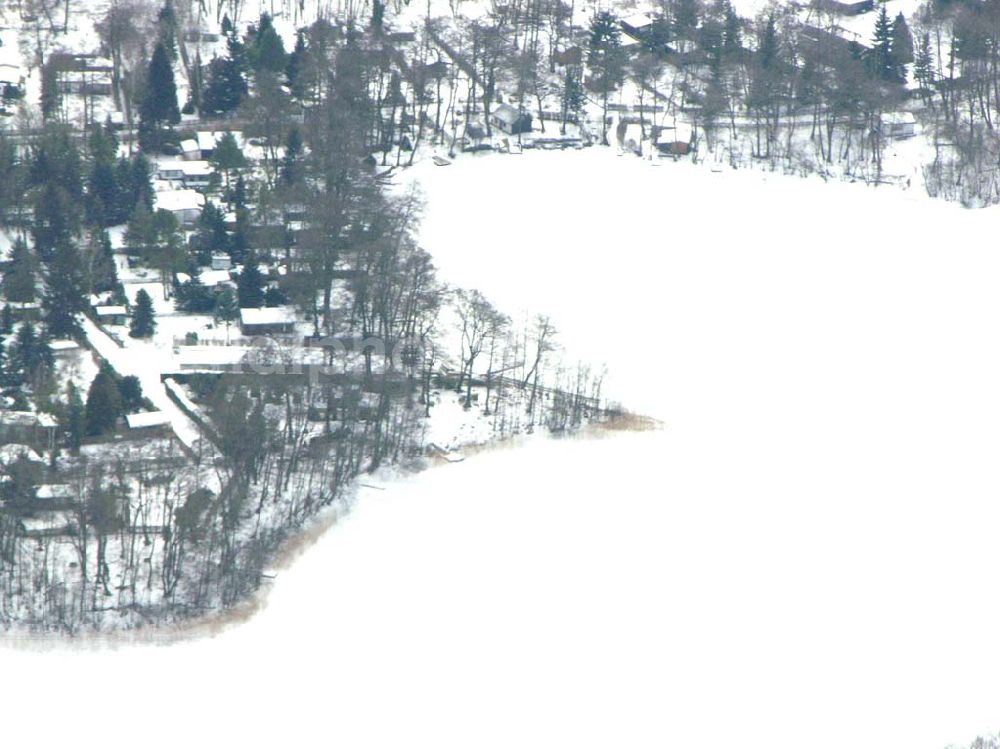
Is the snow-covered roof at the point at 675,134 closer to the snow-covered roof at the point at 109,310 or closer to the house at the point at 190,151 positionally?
the house at the point at 190,151

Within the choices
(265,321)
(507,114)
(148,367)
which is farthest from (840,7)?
(148,367)

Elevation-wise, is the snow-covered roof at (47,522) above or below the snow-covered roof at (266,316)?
below

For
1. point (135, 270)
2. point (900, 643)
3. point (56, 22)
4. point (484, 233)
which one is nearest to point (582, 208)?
point (484, 233)

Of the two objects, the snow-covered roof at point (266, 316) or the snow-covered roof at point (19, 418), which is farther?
the snow-covered roof at point (266, 316)

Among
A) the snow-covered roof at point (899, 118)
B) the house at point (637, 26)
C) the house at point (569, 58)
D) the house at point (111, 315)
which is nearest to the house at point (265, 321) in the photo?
the house at point (111, 315)

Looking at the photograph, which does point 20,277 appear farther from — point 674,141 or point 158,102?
point 674,141
